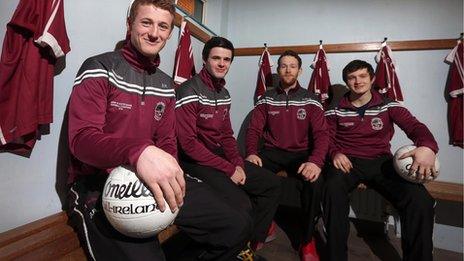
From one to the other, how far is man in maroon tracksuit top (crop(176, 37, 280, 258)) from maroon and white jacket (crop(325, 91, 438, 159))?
0.68m

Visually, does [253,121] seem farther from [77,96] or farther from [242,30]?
[77,96]

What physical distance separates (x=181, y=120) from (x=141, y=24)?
2.15ft

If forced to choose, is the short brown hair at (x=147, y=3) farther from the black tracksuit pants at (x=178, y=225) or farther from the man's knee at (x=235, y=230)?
the man's knee at (x=235, y=230)

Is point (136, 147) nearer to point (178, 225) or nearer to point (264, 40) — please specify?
point (178, 225)

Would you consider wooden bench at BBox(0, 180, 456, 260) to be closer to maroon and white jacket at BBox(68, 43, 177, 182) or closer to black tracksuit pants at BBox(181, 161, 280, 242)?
maroon and white jacket at BBox(68, 43, 177, 182)

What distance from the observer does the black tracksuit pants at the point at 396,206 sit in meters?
1.51

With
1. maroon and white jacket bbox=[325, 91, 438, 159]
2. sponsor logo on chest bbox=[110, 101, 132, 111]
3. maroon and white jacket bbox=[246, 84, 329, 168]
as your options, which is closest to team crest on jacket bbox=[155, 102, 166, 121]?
sponsor logo on chest bbox=[110, 101, 132, 111]

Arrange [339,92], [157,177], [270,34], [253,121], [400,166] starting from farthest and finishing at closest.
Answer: [270,34], [339,92], [253,121], [400,166], [157,177]

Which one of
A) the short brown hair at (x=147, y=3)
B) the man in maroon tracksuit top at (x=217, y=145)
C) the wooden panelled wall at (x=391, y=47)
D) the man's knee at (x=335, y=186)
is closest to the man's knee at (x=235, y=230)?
the man in maroon tracksuit top at (x=217, y=145)

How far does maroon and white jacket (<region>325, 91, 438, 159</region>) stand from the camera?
199 cm

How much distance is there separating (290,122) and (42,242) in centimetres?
Answer: 184

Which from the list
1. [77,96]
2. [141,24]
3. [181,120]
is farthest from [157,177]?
[181,120]

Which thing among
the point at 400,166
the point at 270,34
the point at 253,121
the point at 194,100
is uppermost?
the point at 270,34

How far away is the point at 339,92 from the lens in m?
2.64
